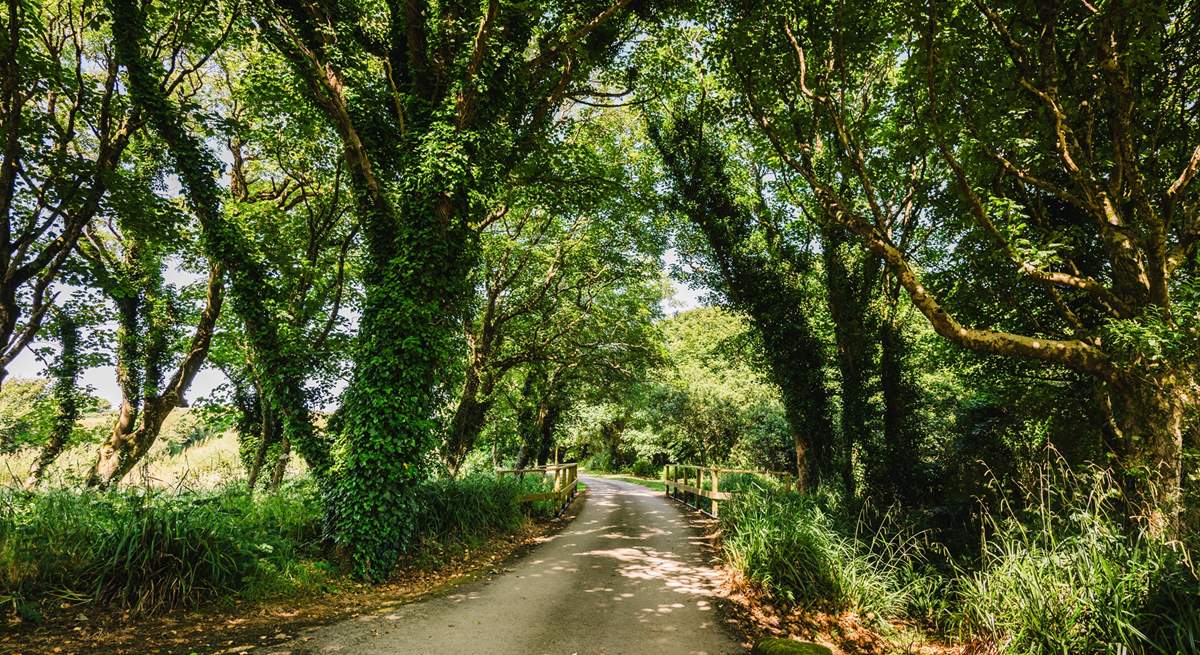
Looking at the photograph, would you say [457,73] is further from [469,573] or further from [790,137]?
[469,573]

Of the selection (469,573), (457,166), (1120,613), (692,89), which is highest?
(692,89)

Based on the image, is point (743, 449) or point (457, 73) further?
point (743, 449)

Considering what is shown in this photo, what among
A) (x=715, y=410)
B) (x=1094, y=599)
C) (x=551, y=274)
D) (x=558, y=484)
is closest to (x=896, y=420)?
(x=1094, y=599)

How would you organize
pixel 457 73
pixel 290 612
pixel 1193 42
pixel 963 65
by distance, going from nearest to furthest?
pixel 290 612 < pixel 1193 42 < pixel 963 65 < pixel 457 73

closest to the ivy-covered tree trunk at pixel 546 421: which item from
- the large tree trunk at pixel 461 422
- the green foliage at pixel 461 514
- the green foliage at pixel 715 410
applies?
the green foliage at pixel 715 410

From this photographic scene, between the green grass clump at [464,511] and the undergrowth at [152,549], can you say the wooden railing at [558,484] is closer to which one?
the green grass clump at [464,511]

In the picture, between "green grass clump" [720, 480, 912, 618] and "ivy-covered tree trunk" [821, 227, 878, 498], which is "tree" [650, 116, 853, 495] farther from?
"green grass clump" [720, 480, 912, 618]

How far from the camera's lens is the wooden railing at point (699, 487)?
1151cm

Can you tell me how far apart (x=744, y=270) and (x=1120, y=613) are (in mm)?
9739

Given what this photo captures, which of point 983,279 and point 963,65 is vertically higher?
point 963,65

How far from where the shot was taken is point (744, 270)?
12273mm

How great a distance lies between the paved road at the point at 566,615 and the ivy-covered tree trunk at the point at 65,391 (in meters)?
14.3

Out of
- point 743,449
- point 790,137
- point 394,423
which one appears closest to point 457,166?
point 394,423

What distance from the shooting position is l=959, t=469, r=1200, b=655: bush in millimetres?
3016
